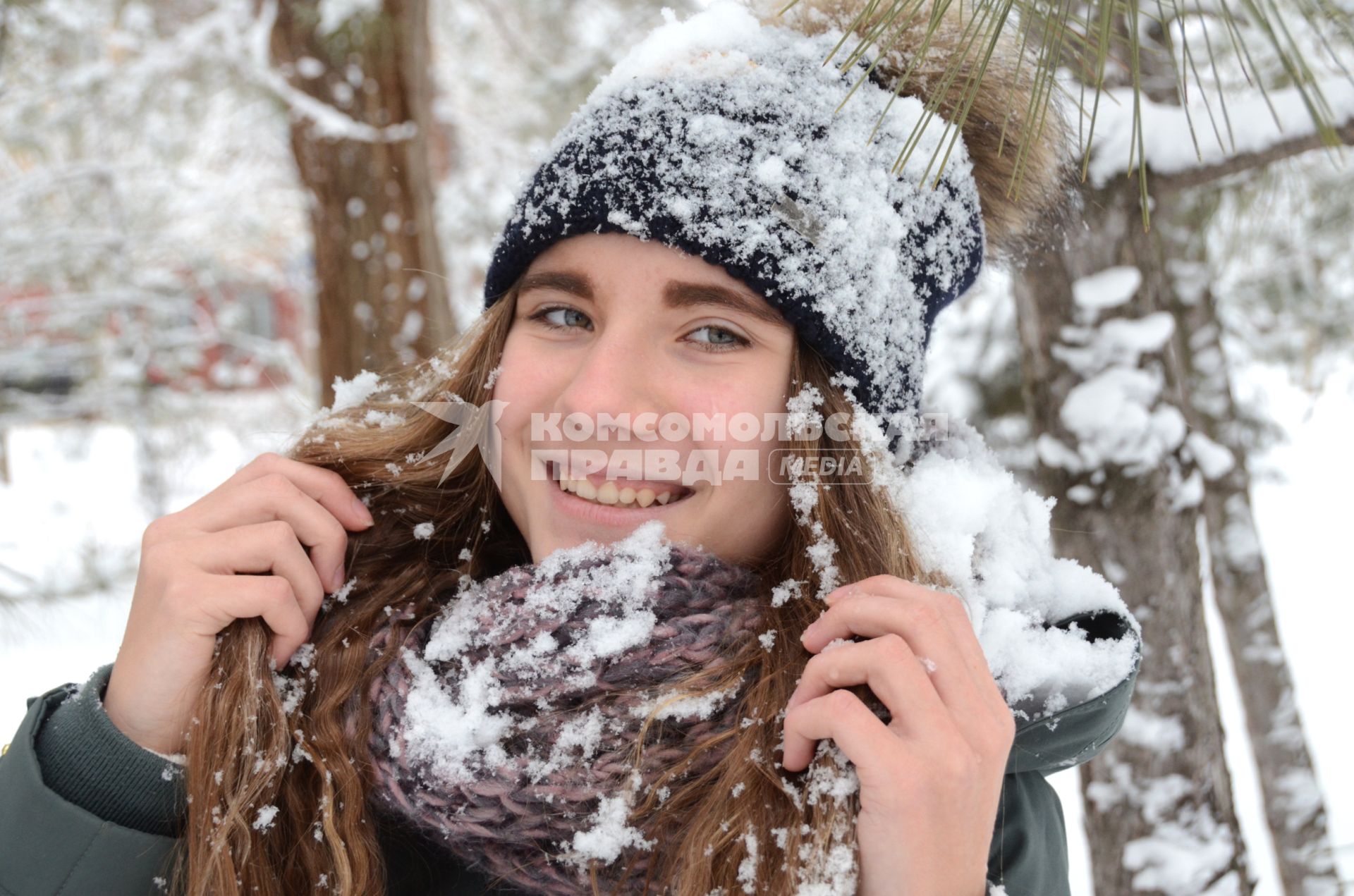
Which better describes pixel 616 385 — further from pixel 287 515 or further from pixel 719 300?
pixel 287 515

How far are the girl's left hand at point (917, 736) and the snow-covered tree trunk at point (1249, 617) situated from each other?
1708mm

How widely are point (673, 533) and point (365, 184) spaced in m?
2.76

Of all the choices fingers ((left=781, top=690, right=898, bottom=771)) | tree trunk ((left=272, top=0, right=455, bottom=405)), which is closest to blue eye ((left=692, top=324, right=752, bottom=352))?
fingers ((left=781, top=690, right=898, bottom=771))

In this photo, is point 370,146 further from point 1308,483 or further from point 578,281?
point 1308,483

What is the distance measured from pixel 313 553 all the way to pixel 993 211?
1.30 metres

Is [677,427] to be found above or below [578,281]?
below

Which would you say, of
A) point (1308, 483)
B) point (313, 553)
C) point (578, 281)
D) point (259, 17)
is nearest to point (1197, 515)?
point (578, 281)

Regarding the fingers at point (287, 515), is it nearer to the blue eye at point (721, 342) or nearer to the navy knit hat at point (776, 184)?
the navy knit hat at point (776, 184)

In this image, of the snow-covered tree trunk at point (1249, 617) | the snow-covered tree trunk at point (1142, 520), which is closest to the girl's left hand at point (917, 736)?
the snow-covered tree trunk at point (1142, 520)

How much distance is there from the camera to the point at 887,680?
1079 millimetres

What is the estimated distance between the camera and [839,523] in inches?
57.9

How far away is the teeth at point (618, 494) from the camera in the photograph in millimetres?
1524

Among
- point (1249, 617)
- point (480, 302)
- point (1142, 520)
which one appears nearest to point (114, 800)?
point (480, 302)

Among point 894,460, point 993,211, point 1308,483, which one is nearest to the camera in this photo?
point 894,460
